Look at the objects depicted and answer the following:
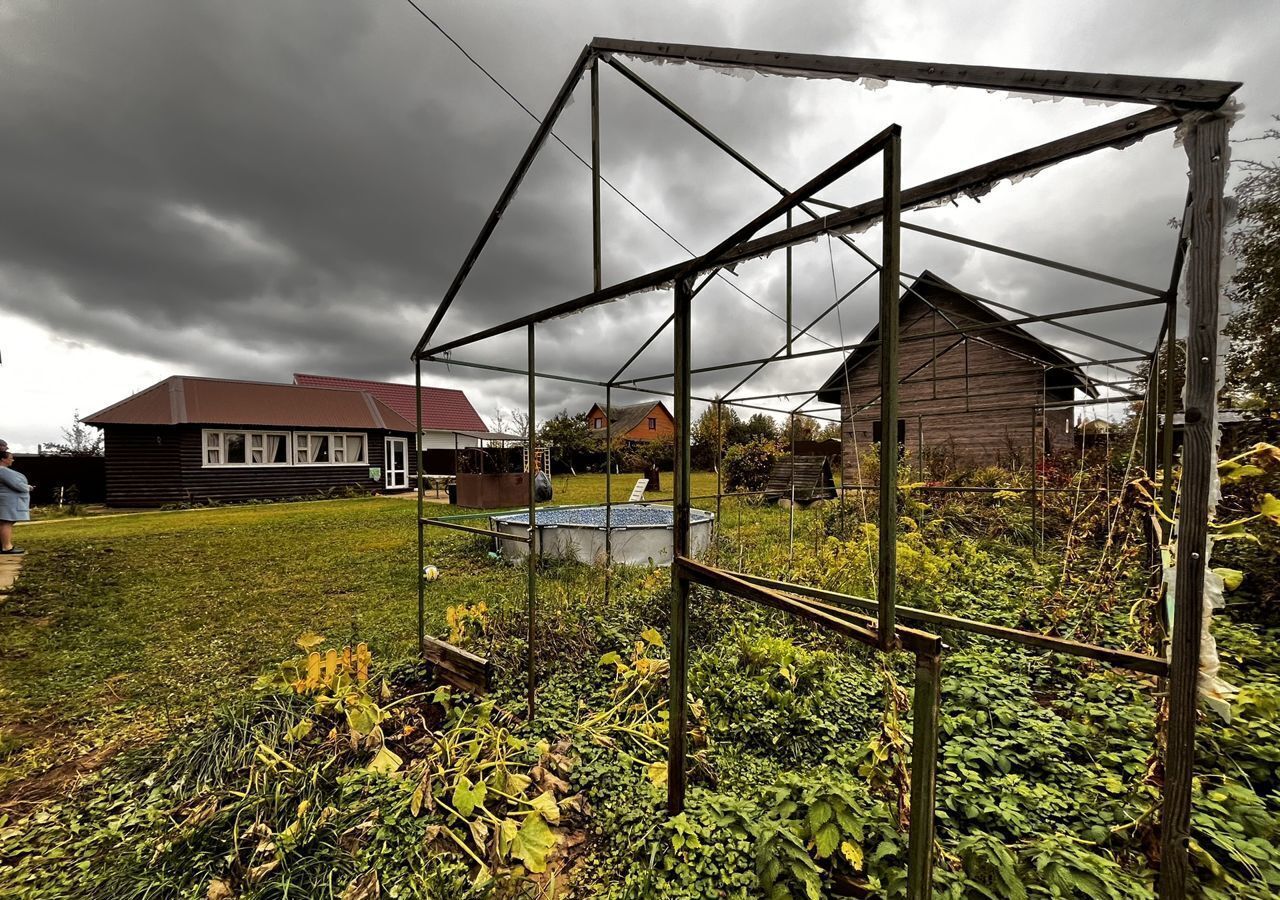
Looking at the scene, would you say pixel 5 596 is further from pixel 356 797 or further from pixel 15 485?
pixel 356 797

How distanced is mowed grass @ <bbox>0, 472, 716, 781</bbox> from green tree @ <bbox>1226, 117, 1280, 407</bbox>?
31.2ft

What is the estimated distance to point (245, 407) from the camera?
48.5ft

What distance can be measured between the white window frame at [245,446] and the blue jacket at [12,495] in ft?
27.0

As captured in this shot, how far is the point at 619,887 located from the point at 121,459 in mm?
18356

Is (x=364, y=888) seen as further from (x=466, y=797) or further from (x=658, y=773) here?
(x=658, y=773)

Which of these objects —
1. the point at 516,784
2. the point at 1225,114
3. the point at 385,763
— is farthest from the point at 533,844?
the point at 1225,114

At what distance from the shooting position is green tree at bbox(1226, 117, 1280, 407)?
592 centimetres

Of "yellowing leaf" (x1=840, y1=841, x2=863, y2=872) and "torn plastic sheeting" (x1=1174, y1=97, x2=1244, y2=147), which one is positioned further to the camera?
"yellowing leaf" (x1=840, y1=841, x2=863, y2=872)

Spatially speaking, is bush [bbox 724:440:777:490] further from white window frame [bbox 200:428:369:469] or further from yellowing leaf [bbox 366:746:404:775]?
white window frame [bbox 200:428:369:469]

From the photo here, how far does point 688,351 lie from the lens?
1.90 metres

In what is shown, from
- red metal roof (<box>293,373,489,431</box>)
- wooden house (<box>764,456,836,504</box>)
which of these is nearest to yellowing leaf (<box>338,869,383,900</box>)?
wooden house (<box>764,456,836,504</box>)

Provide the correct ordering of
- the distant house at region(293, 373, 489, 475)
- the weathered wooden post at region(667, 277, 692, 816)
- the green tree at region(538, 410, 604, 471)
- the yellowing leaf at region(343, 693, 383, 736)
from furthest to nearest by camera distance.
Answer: the distant house at region(293, 373, 489, 475) < the green tree at region(538, 410, 604, 471) < the yellowing leaf at region(343, 693, 383, 736) < the weathered wooden post at region(667, 277, 692, 816)

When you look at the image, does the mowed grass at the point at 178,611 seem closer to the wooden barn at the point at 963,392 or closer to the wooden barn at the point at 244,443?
the wooden barn at the point at 244,443

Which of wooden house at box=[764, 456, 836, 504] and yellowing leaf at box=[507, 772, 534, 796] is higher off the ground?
wooden house at box=[764, 456, 836, 504]
